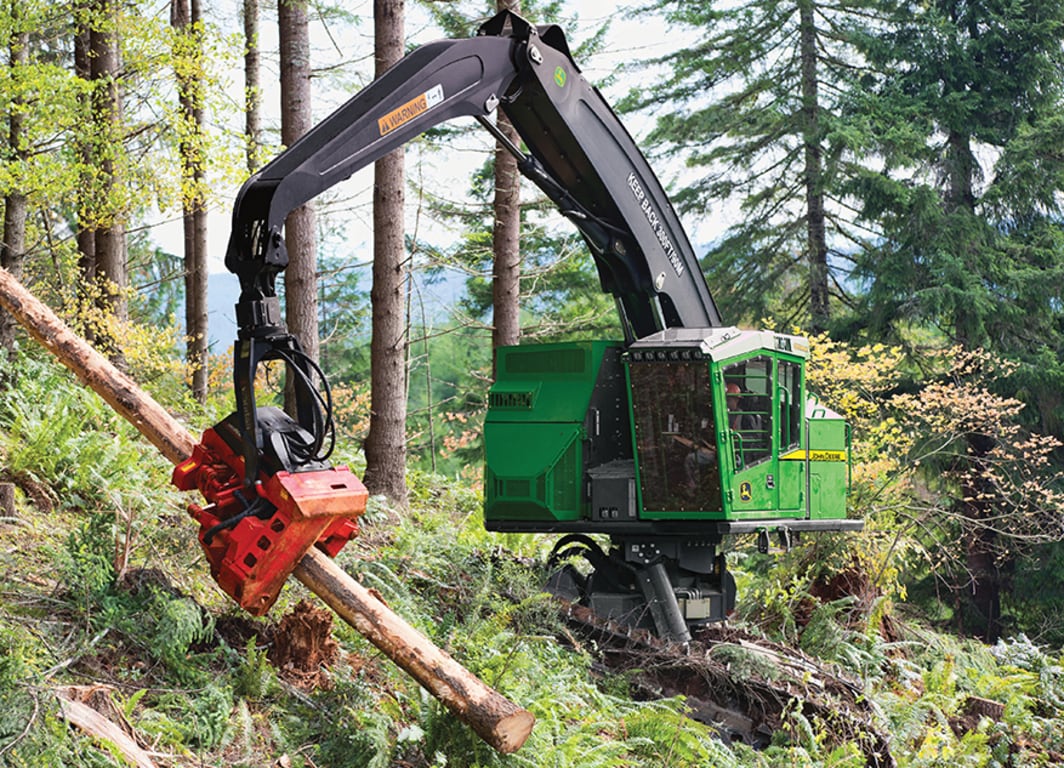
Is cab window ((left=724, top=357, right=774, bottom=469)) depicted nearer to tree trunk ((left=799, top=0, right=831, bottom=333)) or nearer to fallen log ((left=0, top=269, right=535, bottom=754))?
fallen log ((left=0, top=269, right=535, bottom=754))

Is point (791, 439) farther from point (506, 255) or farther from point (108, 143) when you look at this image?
point (108, 143)

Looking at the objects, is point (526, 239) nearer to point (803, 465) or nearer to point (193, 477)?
point (803, 465)

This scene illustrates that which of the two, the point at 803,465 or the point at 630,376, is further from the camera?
the point at 803,465

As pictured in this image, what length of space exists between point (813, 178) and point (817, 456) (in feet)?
51.0

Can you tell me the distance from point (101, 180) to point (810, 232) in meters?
16.2

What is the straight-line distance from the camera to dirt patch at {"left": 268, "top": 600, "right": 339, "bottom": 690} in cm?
562

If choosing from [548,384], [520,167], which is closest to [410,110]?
[520,167]

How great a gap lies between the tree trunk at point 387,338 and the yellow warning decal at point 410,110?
432 cm

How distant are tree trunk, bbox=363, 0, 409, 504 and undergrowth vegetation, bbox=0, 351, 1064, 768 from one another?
680mm

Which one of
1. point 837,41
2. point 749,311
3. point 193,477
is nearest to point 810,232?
point 749,311

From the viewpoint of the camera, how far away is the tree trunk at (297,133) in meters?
10.4

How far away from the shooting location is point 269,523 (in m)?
4.85

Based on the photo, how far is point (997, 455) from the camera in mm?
18625

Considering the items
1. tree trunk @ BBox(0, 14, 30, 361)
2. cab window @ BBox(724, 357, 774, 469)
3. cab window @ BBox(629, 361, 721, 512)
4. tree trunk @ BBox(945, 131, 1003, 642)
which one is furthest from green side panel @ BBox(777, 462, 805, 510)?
tree trunk @ BBox(945, 131, 1003, 642)
